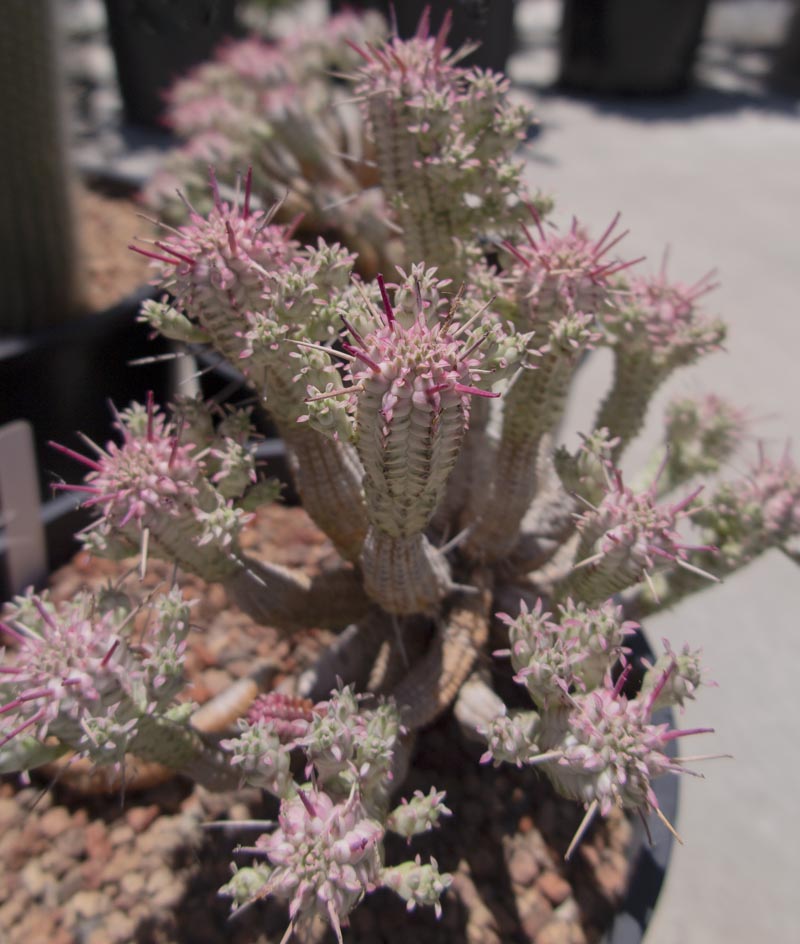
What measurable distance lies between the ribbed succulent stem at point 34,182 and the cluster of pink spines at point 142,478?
142 centimetres

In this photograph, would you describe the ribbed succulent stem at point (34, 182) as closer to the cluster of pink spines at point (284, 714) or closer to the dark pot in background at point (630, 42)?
the cluster of pink spines at point (284, 714)

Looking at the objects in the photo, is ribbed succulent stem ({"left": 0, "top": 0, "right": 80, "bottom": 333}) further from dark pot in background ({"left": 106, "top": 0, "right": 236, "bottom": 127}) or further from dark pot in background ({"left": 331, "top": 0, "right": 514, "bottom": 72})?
dark pot in background ({"left": 106, "top": 0, "right": 236, "bottom": 127})

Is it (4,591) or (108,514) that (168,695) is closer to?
(108,514)

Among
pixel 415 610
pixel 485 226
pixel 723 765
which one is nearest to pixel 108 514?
pixel 415 610

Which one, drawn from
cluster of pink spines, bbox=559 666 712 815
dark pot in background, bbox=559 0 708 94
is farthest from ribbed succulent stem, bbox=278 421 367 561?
dark pot in background, bbox=559 0 708 94

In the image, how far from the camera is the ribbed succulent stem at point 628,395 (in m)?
1.09

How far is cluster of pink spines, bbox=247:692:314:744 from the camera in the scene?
827mm

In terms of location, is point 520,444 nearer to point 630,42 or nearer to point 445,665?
point 445,665

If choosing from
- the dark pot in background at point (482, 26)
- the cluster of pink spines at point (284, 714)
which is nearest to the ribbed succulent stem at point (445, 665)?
the cluster of pink spines at point (284, 714)

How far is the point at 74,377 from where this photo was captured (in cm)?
204

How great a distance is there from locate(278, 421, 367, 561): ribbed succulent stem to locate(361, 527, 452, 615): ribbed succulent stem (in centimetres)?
9

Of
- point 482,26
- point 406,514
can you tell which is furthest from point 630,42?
point 406,514

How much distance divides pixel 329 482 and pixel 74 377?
1.36 meters

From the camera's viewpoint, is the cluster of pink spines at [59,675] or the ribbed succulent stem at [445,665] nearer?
the cluster of pink spines at [59,675]
